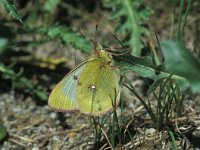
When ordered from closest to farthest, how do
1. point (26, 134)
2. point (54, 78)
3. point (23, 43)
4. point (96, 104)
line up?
point (96, 104), point (26, 134), point (23, 43), point (54, 78)

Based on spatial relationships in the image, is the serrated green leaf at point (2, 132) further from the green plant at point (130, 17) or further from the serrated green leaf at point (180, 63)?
the serrated green leaf at point (180, 63)

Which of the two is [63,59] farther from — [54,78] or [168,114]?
[168,114]

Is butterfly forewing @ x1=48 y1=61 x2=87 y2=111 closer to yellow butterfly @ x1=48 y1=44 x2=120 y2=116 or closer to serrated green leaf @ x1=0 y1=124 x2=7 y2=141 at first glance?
yellow butterfly @ x1=48 y1=44 x2=120 y2=116

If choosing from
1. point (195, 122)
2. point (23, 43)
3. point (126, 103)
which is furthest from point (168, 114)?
point (23, 43)

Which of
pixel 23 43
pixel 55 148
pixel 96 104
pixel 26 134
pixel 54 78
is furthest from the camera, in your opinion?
pixel 54 78

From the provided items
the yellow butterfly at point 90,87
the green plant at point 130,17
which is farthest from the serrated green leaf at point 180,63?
the green plant at point 130,17

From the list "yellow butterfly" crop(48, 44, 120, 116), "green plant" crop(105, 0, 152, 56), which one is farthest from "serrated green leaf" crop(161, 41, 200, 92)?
"green plant" crop(105, 0, 152, 56)
